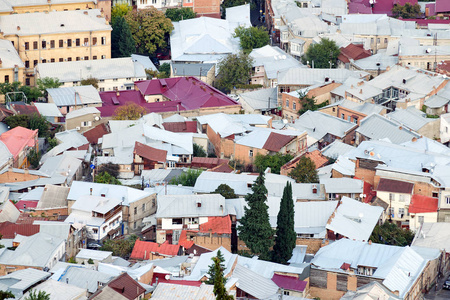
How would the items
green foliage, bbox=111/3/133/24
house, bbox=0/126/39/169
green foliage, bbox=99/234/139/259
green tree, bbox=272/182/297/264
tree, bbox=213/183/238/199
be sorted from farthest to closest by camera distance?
1. green foliage, bbox=111/3/133/24
2. house, bbox=0/126/39/169
3. tree, bbox=213/183/238/199
4. green foliage, bbox=99/234/139/259
5. green tree, bbox=272/182/297/264

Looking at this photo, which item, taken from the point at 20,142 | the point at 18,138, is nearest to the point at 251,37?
the point at 18,138

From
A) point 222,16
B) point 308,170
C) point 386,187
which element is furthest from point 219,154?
point 222,16

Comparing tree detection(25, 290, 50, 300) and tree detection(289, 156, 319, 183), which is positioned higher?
tree detection(289, 156, 319, 183)

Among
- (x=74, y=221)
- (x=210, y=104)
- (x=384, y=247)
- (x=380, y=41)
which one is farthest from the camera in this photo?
(x=380, y=41)

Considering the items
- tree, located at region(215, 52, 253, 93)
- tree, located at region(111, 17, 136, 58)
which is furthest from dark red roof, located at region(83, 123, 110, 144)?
tree, located at region(111, 17, 136, 58)

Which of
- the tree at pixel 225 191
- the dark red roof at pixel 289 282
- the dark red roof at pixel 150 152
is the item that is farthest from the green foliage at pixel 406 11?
the dark red roof at pixel 289 282

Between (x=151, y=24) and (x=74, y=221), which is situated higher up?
(x=151, y=24)

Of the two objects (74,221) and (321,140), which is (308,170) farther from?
(74,221)

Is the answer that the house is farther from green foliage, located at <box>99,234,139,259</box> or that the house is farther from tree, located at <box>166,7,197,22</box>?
tree, located at <box>166,7,197,22</box>
